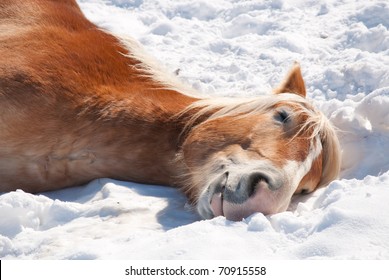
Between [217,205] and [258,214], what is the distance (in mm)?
239

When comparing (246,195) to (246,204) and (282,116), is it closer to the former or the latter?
(246,204)

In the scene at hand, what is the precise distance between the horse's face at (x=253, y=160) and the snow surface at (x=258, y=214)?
0.12m

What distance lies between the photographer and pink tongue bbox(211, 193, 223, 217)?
3.10 meters

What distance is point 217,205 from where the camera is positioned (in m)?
3.12

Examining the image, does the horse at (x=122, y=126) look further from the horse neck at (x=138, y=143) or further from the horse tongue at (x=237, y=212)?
the horse tongue at (x=237, y=212)

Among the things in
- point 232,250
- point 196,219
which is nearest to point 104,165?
point 196,219

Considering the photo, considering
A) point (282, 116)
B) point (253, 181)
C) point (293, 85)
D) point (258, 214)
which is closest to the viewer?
point (258, 214)

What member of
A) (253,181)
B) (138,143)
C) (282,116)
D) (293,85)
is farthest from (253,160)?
(293,85)

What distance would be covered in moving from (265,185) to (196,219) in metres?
0.47

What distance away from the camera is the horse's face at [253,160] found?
10.0ft

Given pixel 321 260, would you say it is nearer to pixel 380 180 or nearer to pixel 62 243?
pixel 380 180

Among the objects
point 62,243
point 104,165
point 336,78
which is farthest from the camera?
point 336,78

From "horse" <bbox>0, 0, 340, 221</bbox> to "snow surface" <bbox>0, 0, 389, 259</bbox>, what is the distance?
13 cm

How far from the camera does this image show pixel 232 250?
8.82 feet
